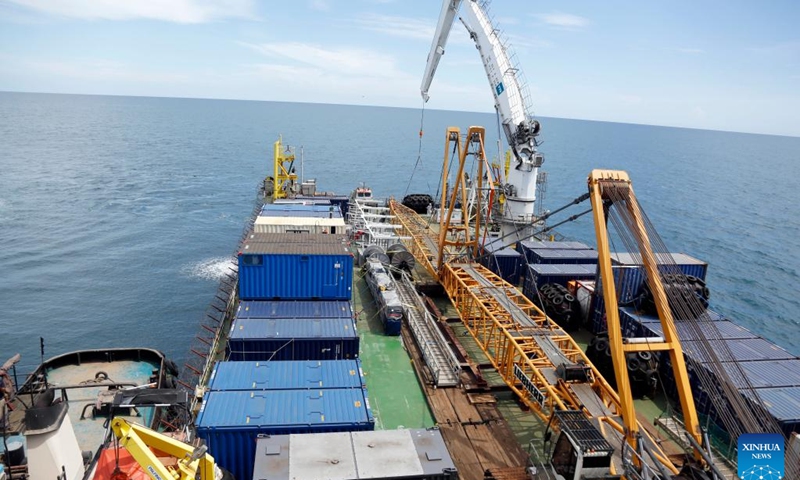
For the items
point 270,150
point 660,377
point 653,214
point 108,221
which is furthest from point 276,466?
point 270,150

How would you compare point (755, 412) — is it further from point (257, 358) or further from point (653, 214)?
point (653, 214)

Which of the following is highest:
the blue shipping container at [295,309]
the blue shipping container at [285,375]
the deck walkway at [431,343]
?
the blue shipping container at [295,309]

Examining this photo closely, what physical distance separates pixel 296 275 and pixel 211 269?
34.4 metres

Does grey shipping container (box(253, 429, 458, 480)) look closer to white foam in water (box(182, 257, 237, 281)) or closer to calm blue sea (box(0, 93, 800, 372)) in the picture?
calm blue sea (box(0, 93, 800, 372))

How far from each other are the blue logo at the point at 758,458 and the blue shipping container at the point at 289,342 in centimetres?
1563

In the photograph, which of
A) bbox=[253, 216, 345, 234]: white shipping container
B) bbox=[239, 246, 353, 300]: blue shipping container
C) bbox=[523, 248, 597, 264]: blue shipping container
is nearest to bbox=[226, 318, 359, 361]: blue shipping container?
bbox=[239, 246, 353, 300]: blue shipping container

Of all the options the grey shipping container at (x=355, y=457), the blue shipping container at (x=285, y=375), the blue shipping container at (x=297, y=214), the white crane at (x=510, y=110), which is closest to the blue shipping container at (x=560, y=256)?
the white crane at (x=510, y=110)

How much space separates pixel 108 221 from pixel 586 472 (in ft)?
247

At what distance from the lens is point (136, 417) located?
20078 millimetres

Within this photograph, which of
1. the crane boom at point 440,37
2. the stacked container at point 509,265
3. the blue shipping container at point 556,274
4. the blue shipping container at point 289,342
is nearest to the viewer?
the blue shipping container at point 289,342

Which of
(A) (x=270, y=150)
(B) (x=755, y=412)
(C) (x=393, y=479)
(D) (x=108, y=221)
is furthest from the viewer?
(A) (x=270, y=150)

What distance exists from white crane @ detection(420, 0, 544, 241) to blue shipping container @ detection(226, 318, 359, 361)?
24.1 meters

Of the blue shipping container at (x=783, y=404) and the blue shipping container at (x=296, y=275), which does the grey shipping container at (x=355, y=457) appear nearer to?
the blue shipping container at (x=783, y=404)

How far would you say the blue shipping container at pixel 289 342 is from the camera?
897 inches
